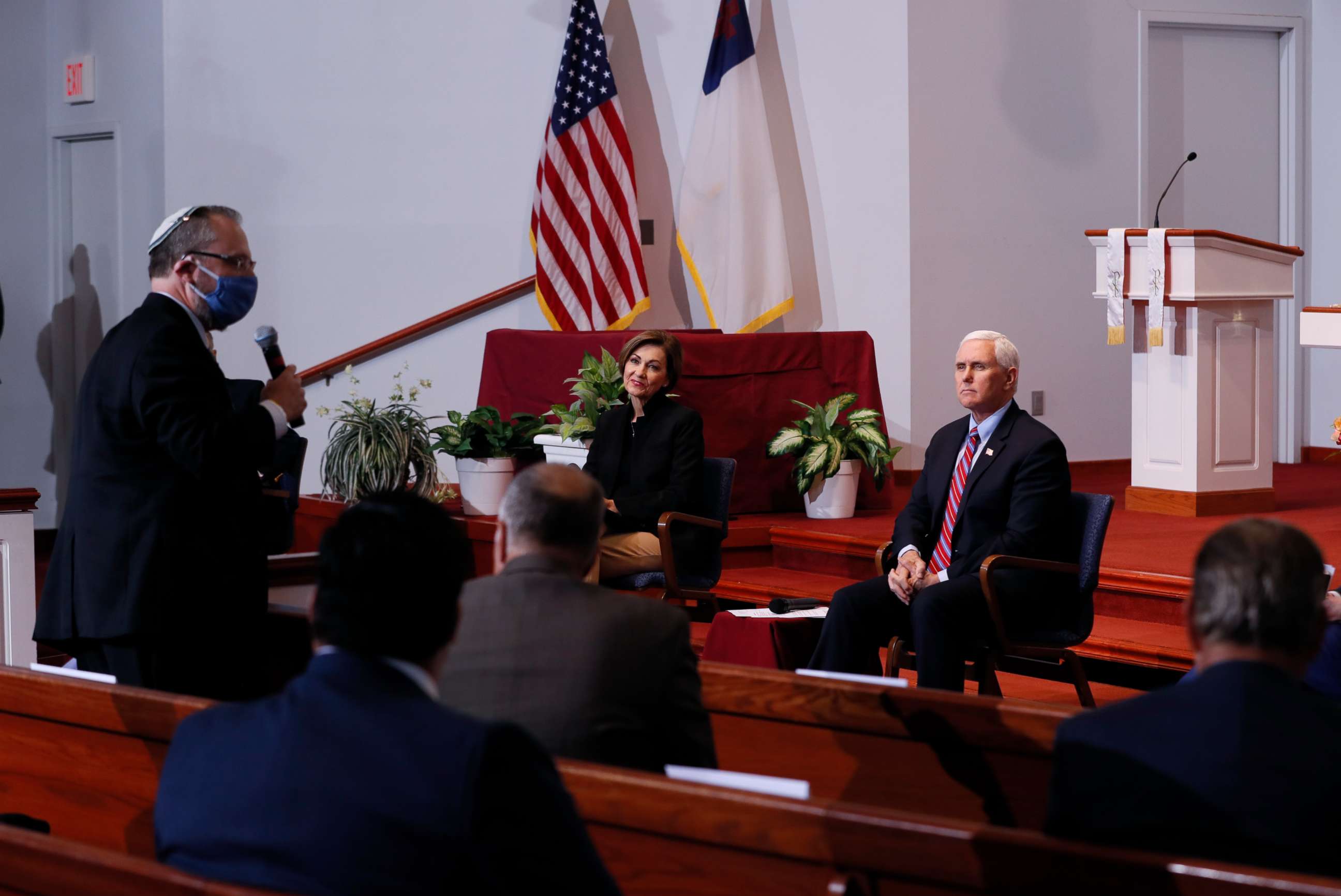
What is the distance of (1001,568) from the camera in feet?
13.0

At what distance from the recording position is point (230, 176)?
28.8 ft

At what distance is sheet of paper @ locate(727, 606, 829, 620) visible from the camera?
406 cm

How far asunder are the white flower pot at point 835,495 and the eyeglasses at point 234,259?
4.01 m

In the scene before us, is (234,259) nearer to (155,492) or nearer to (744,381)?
(155,492)

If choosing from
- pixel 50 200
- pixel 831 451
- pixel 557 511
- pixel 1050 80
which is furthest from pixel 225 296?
pixel 50 200

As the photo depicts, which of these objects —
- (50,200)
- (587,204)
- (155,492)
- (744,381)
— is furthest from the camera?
(50,200)

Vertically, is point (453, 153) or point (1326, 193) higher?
point (453, 153)

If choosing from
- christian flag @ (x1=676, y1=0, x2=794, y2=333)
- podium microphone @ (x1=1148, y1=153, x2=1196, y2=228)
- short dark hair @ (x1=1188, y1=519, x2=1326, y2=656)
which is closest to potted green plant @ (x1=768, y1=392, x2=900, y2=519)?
christian flag @ (x1=676, y1=0, x2=794, y2=333)

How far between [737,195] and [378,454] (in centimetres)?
261

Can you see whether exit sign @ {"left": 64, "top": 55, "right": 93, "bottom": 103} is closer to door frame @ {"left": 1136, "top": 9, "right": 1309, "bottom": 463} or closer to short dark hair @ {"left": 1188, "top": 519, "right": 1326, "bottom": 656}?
door frame @ {"left": 1136, "top": 9, "right": 1309, "bottom": 463}

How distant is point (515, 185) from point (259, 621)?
5.83 m

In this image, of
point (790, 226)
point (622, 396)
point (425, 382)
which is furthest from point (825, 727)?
point (790, 226)

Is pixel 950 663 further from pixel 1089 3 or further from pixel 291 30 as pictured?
pixel 291 30

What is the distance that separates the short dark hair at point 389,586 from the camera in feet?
4.91
